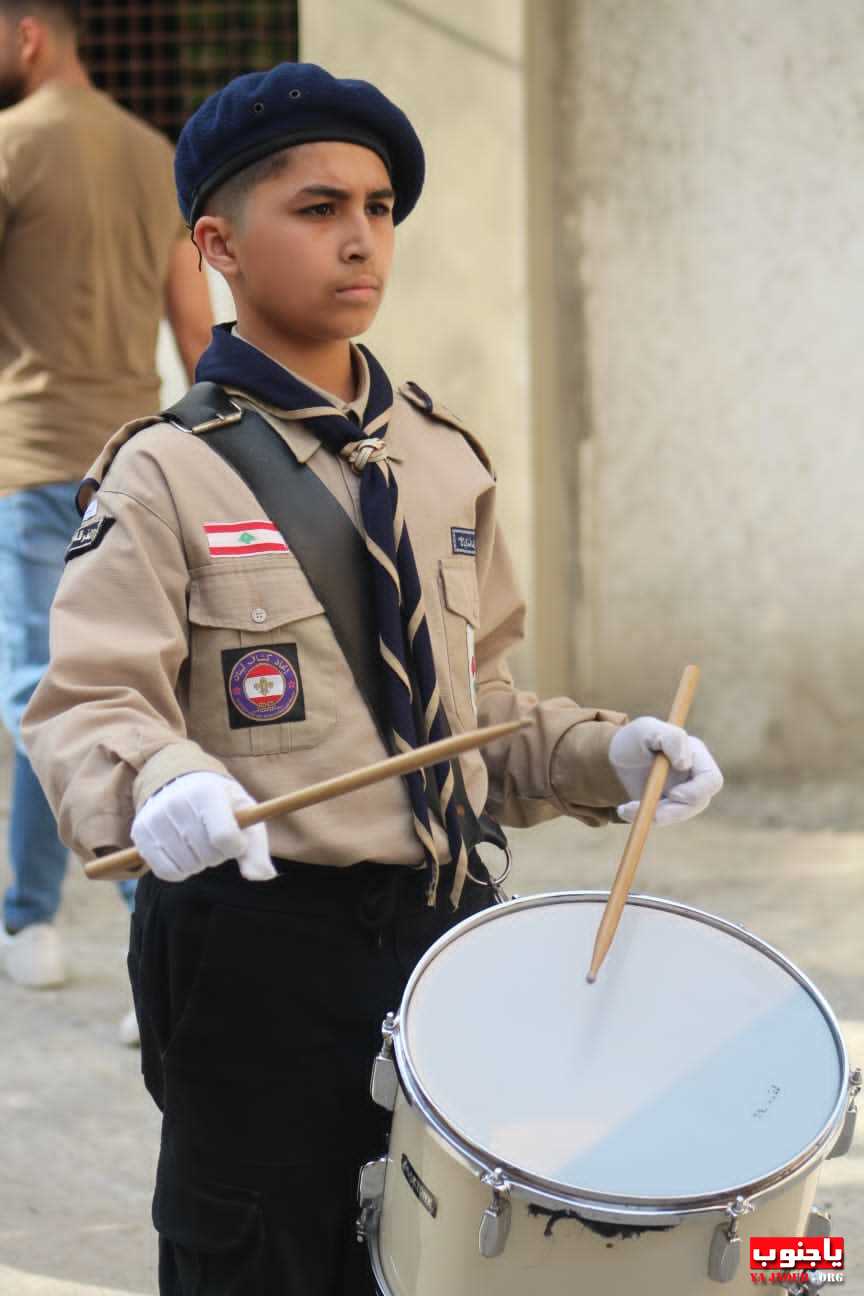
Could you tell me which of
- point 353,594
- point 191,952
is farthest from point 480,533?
point 191,952

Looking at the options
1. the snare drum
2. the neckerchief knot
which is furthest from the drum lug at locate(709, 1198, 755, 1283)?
the neckerchief knot

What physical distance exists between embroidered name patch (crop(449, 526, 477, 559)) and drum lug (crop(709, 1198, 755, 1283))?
0.81 m

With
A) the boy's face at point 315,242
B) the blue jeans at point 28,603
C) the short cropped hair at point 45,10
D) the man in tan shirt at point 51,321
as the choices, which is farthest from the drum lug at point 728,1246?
the short cropped hair at point 45,10

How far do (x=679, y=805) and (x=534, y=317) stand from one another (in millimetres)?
3270

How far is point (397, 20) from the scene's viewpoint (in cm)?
493

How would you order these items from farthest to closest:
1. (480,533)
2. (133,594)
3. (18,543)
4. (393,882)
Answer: (18,543), (480,533), (393,882), (133,594)

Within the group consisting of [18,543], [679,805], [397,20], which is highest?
[397,20]

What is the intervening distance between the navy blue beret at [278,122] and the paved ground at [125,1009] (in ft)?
3.99

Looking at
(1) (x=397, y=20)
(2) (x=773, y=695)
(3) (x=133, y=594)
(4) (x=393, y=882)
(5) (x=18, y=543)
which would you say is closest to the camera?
(3) (x=133, y=594)

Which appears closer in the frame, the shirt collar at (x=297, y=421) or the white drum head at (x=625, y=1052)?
the white drum head at (x=625, y=1052)

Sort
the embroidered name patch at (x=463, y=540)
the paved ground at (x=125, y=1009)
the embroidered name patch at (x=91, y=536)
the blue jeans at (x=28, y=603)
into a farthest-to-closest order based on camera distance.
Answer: the blue jeans at (x=28, y=603) → the paved ground at (x=125, y=1009) → the embroidered name patch at (x=463, y=540) → the embroidered name patch at (x=91, y=536)

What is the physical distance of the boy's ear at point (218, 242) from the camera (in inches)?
79.4

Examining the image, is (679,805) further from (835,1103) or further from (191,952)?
(191,952)

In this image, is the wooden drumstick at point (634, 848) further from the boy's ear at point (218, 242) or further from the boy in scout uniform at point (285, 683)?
the boy's ear at point (218, 242)
